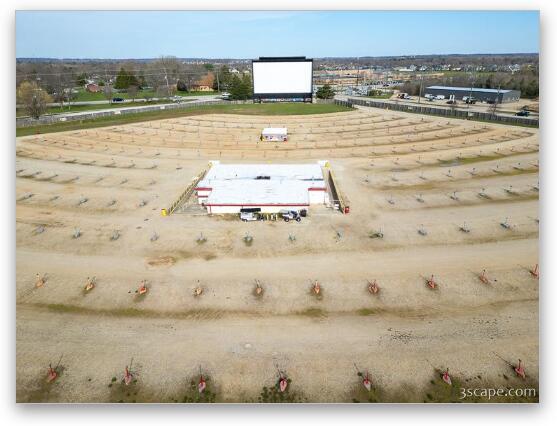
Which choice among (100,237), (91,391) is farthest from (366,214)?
(91,391)

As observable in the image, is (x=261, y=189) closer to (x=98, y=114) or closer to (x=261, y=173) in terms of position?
(x=261, y=173)

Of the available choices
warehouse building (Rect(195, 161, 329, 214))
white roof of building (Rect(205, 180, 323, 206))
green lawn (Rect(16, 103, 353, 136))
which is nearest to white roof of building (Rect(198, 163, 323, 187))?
warehouse building (Rect(195, 161, 329, 214))

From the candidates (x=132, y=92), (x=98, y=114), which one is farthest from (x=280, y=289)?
(x=132, y=92)

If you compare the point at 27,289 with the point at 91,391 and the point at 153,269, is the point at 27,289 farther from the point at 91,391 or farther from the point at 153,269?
the point at 91,391

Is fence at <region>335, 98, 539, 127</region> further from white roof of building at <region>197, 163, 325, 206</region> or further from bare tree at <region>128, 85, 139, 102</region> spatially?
bare tree at <region>128, 85, 139, 102</region>

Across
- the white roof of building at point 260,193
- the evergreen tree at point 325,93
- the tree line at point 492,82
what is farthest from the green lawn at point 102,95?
the white roof of building at point 260,193

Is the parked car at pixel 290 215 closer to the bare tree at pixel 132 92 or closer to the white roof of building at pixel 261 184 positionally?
the white roof of building at pixel 261 184
